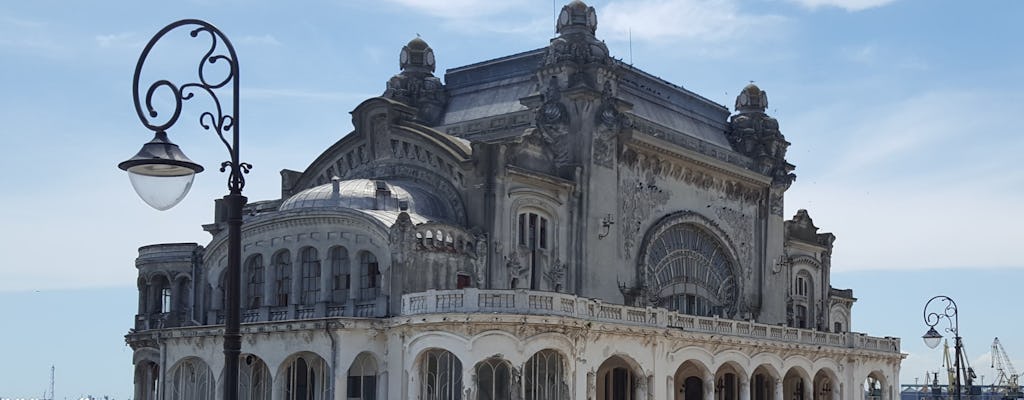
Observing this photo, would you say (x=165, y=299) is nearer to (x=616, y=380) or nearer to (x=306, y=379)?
(x=306, y=379)

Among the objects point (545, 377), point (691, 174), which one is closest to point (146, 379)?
point (545, 377)

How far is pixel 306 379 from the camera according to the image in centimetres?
5475

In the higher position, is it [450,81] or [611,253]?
[450,81]

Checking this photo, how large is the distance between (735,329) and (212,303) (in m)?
23.4

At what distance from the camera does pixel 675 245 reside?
6825cm

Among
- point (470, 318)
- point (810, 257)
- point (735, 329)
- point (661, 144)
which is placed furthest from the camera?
point (810, 257)

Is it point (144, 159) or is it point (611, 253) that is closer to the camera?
point (144, 159)

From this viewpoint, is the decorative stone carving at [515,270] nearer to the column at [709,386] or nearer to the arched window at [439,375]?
the arched window at [439,375]

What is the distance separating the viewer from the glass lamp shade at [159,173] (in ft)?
54.1

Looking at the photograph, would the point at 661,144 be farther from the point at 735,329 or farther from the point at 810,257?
the point at 810,257

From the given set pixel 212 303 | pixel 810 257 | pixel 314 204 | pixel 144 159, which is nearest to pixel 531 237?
pixel 314 204

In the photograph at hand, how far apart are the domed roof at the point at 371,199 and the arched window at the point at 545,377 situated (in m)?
9.51

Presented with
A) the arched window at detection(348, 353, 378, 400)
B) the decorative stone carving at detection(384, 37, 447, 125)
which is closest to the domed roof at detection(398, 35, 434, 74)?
the decorative stone carving at detection(384, 37, 447, 125)

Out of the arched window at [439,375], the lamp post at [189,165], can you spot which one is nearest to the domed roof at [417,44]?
the arched window at [439,375]
